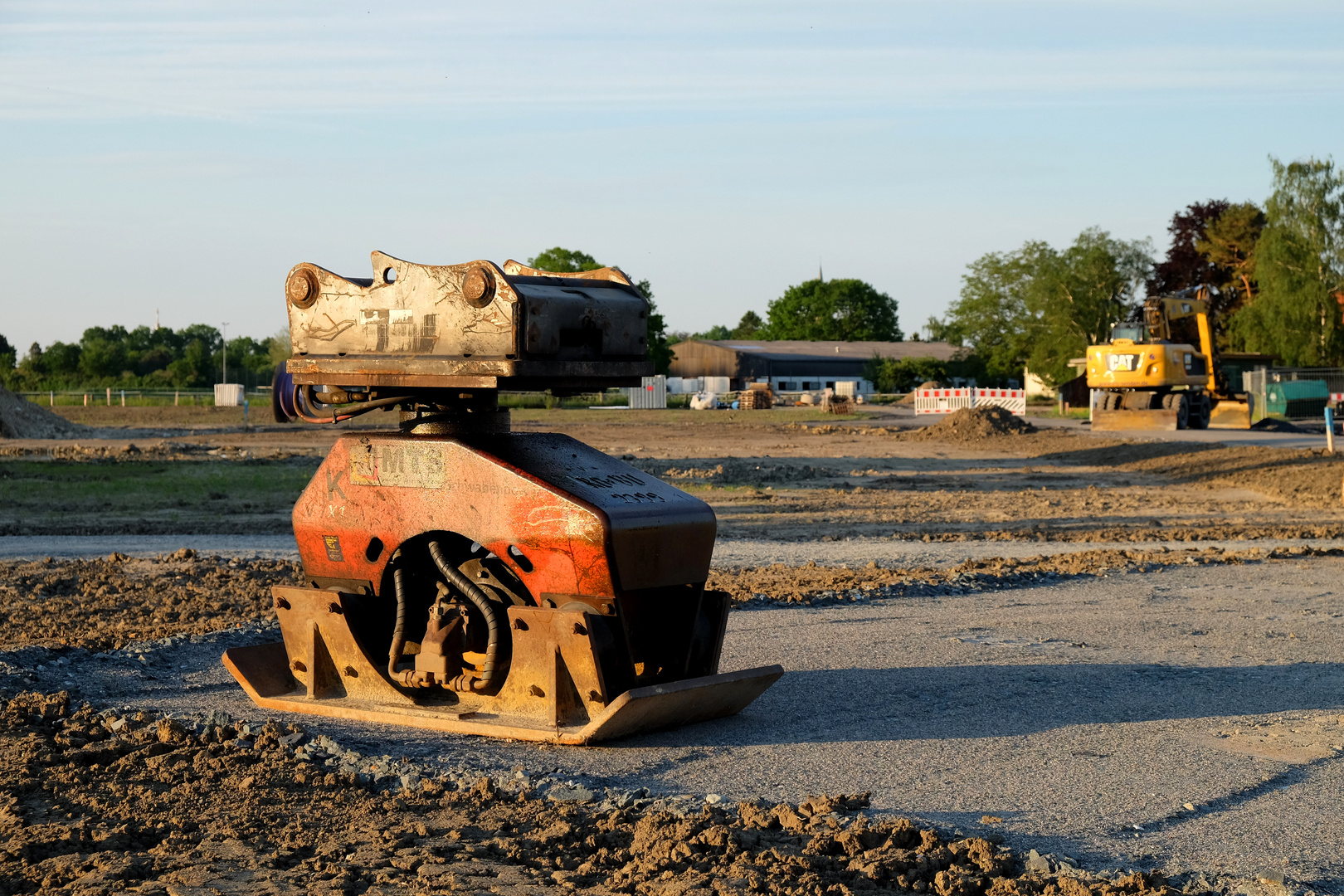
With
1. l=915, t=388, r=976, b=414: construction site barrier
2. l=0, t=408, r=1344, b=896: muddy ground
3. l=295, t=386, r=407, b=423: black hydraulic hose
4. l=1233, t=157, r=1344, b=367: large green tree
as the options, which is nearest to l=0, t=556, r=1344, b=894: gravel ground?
l=0, t=408, r=1344, b=896: muddy ground

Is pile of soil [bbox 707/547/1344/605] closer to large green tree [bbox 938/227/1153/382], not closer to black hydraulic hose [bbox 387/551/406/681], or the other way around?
black hydraulic hose [bbox 387/551/406/681]

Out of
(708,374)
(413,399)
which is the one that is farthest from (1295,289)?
(413,399)

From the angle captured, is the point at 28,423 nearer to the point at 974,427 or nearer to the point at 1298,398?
the point at 974,427

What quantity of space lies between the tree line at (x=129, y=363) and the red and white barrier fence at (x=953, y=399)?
39.3 m

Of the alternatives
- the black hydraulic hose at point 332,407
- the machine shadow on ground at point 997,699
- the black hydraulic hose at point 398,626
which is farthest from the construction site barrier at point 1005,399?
the black hydraulic hose at point 398,626

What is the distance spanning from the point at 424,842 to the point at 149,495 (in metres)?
18.0

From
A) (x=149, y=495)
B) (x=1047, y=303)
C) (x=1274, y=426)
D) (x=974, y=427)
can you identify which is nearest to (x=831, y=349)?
(x=1047, y=303)

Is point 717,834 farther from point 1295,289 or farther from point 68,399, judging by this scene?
point 68,399

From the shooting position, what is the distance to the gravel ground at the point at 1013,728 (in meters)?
5.18

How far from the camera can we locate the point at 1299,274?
60.8 metres

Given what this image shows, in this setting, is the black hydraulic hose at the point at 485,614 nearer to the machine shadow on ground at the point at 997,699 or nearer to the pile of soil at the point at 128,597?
the machine shadow on ground at the point at 997,699

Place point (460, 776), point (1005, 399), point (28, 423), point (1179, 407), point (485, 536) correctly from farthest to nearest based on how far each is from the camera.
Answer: point (1005, 399)
point (28, 423)
point (1179, 407)
point (485, 536)
point (460, 776)

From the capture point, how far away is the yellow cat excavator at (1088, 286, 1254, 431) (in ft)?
118

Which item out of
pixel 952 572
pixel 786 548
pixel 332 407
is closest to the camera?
pixel 332 407
